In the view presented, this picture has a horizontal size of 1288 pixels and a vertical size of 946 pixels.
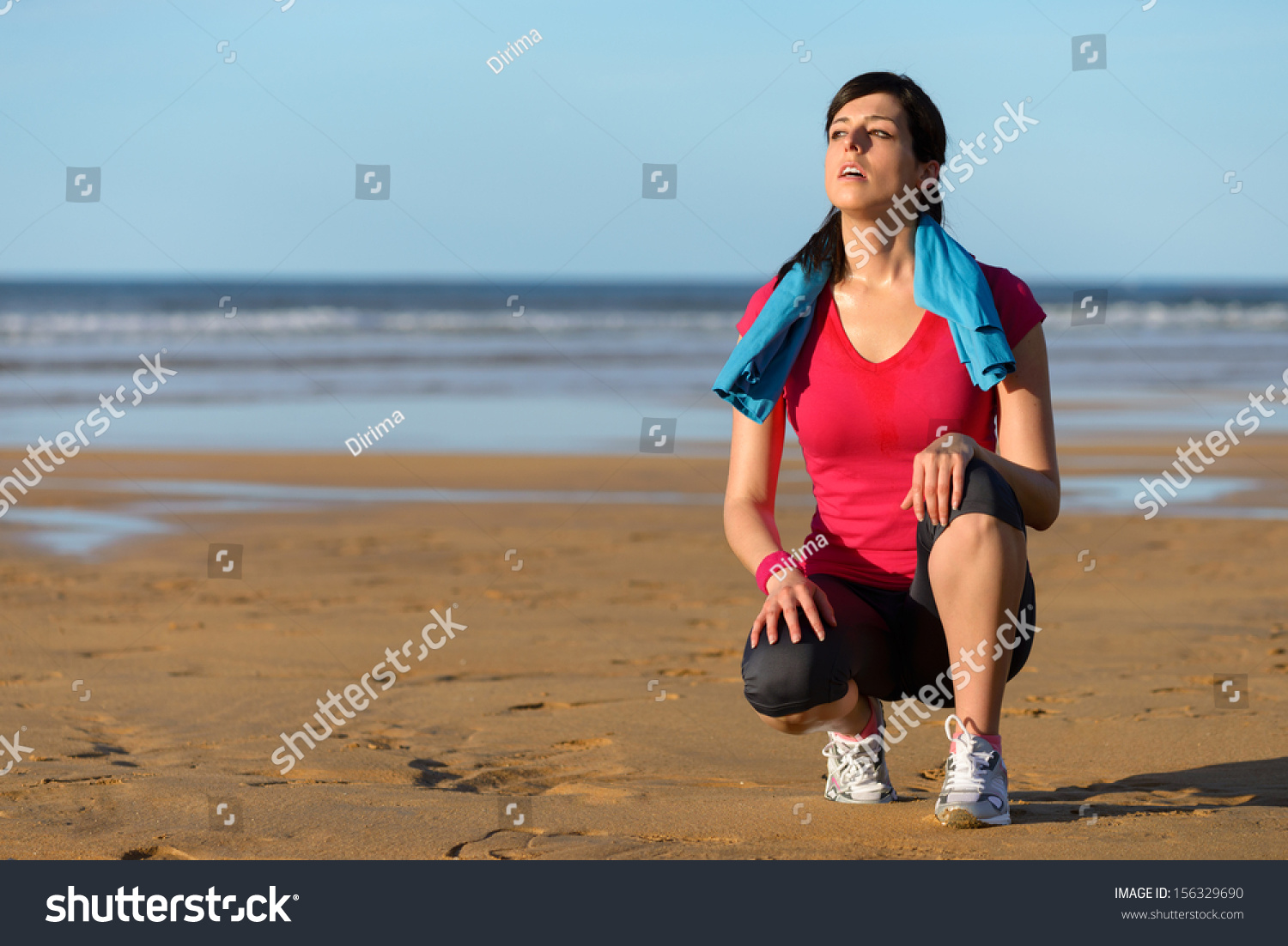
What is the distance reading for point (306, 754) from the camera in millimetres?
3637

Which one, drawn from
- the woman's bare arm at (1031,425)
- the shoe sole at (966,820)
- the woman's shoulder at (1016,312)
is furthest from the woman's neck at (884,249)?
the shoe sole at (966,820)

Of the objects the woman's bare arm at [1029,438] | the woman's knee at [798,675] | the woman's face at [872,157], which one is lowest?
the woman's knee at [798,675]

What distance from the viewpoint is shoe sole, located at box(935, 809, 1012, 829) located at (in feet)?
8.98

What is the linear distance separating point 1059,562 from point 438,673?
3593 mm

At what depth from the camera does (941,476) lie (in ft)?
8.53

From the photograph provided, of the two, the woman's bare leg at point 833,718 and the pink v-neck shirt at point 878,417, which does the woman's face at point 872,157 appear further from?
the woman's bare leg at point 833,718

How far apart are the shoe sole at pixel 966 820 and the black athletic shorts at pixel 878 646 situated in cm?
29

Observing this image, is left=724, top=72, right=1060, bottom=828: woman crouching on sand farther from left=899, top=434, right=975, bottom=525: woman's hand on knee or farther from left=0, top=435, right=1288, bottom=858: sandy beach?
left=0, top=435, right=1288, bottom=858: sandy beach

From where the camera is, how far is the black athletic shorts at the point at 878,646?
2.68 meters

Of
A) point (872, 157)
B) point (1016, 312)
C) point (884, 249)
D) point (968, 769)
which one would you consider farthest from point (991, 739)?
point (872, 157)

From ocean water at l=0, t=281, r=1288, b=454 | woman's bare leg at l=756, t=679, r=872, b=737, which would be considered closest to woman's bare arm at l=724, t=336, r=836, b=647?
woman's bare leg at l=756, t=679, r=872, b=737

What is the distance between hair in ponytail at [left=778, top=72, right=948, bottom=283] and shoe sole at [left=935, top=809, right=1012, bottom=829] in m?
1.25

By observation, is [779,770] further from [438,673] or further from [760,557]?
[438,673]
